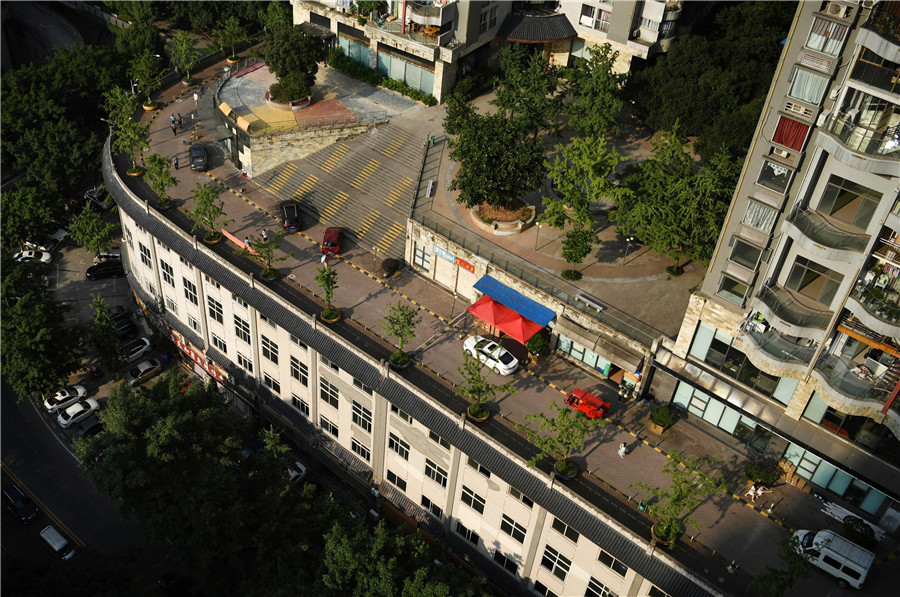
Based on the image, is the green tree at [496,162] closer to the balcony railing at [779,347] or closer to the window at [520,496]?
the balcony railing at [779,347]

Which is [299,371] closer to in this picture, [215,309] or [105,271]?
[215,309]

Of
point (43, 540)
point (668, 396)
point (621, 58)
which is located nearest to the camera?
point (668, 396)

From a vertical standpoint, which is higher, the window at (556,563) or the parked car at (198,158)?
the parked car at (198,158)

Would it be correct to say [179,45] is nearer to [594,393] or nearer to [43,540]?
[43,540]

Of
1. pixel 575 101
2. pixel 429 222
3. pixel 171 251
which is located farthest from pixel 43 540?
pixel 575 101

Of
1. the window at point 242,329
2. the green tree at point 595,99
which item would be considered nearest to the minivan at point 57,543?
the window at point 242,329

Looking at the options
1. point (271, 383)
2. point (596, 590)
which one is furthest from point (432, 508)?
point (271, 383)
